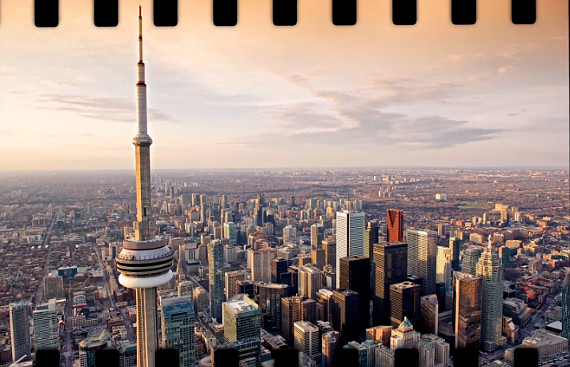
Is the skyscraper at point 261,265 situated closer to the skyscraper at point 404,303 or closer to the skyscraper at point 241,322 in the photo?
the skyscraper at point 241,322

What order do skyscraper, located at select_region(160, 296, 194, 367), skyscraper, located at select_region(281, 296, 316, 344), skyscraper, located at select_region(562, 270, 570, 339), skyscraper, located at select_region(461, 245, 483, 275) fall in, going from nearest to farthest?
skyscraper, located at select_region(160, 296, 194, 367), skyscraper, located at select_region(562, 270, 570, 339), skyscraper, located at select_region(281, 296, 316, 344), skyscraper, located at select_region(461, 245, 483, 275)

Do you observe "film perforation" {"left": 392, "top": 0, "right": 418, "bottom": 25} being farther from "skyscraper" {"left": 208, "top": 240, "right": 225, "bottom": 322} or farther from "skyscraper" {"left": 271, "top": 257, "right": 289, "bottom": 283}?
"skyscraper" {"left": 271, "top": 257, "right": 289, "bottom": 283}

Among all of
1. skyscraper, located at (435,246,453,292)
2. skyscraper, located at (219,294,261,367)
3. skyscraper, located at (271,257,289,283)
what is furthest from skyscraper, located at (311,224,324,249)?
skyscraper, located at (219,294,261,367)

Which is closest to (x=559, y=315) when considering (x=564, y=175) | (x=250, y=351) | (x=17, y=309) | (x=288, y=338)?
(x=564, y=175)

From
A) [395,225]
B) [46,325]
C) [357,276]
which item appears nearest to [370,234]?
[395,225]

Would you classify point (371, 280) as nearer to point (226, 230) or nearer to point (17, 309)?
point (226, 230)
